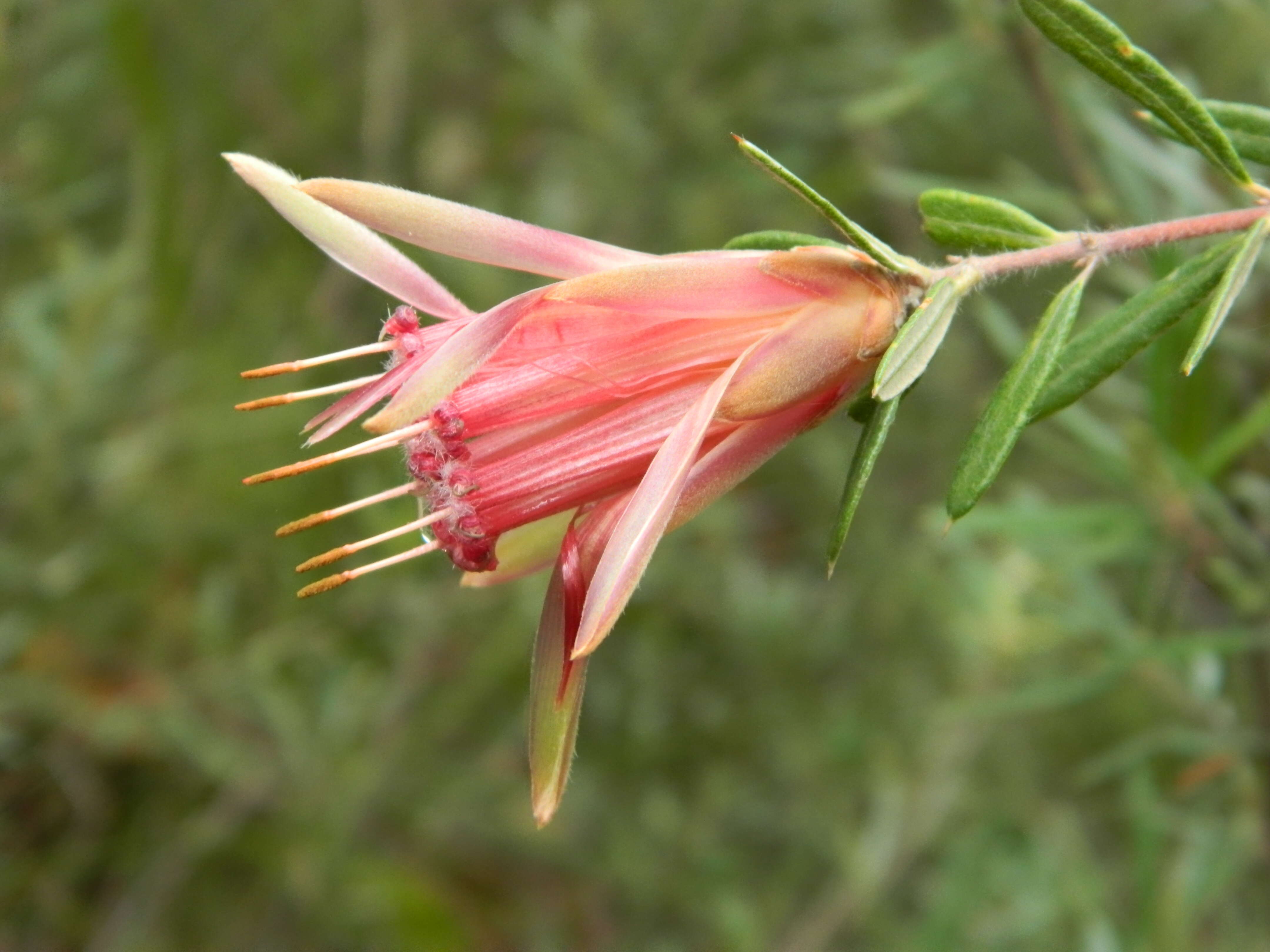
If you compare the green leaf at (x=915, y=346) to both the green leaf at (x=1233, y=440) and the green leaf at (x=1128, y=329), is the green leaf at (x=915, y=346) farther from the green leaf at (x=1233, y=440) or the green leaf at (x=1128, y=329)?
the green leaf at (x=1233, y=440)

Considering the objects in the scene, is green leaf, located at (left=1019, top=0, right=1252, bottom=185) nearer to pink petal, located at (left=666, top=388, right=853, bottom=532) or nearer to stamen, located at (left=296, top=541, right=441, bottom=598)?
pink petal, located at (left=666, top=388, right=853, bottom=532)

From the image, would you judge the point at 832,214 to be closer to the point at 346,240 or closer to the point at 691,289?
the point at 691,289

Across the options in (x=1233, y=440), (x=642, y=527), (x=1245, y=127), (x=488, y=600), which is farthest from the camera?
(x=488, y=600)

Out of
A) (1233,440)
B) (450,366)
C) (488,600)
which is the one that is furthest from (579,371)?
(488,600)

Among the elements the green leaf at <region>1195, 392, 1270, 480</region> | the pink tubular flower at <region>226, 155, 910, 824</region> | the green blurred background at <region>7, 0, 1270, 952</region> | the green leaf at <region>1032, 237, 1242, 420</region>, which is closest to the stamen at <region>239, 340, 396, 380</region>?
the pink tubular flower at <region>226, 155, 910, 824</region>

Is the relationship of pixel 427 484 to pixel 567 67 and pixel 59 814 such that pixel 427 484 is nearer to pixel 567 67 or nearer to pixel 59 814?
pixel 567 67

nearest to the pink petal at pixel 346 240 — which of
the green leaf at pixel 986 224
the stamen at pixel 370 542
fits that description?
the stamen at pixel 370 542
